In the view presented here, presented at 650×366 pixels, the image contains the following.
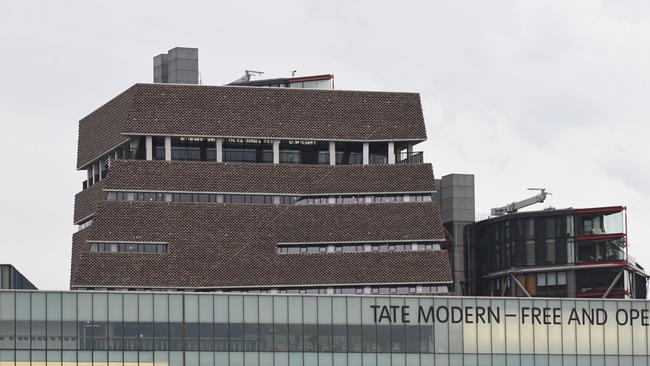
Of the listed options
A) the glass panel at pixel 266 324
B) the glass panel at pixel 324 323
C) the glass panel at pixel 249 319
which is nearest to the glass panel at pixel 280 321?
the glass panel at pixel 266 324

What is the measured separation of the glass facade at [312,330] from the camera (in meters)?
159

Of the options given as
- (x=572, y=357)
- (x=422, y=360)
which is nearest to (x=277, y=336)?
(x=422, y=360)

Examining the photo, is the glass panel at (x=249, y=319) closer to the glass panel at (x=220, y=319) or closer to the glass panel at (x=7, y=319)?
the glass panel at (x=220, y=319)

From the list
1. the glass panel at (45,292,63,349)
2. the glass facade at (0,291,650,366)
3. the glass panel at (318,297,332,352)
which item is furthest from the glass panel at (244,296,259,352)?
the glass panel at (45,292,63,349)

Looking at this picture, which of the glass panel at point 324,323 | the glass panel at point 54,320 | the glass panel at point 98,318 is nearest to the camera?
Answer: the glass panel at point 54,320

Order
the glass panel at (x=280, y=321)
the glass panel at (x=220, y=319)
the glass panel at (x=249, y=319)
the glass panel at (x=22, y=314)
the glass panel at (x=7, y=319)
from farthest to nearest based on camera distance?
the glass panel at (x=280, y=321)
the glass panel at (x=249, y=319)
the glass panel at (x=220, y=319)
the glass panel at (x=22, y=314)
the glass panel at (x=7, y=319)

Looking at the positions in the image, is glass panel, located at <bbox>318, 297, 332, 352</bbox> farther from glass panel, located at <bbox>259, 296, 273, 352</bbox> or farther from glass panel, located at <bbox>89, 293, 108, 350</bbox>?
glass panel, located at <bbox>89, 293, 108, 350</bbox>

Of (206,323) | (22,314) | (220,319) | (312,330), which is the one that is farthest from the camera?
(312,330)

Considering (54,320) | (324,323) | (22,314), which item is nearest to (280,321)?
(324,323)

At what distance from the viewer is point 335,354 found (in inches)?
6570

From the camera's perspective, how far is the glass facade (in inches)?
6250

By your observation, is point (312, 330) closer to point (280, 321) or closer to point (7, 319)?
point (280, 321)

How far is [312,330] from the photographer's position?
545 feet

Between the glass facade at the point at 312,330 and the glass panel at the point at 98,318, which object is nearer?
the glass facade at the point at 312,330
